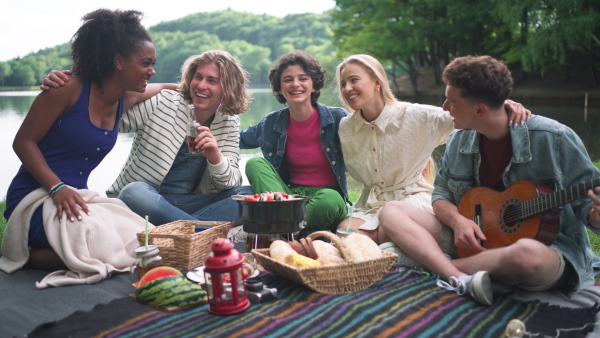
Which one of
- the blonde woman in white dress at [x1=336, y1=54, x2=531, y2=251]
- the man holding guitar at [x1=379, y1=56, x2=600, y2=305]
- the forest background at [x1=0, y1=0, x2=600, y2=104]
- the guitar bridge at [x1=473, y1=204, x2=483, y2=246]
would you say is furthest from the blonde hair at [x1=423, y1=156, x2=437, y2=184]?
the forest background at [x1=0, y1=0, x2=600, y2=104]

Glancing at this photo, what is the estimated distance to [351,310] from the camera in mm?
2695

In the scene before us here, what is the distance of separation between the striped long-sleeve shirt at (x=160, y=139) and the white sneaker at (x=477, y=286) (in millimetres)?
1961

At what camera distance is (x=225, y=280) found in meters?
2.81

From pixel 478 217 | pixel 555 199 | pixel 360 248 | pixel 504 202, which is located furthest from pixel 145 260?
pixel 555 199

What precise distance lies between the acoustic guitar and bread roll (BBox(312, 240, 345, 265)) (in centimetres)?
76

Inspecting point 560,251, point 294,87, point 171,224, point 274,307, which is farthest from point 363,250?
point 294,87

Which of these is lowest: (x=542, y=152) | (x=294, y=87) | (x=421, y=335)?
(x=421, y=335)

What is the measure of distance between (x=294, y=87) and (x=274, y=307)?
2123 mm

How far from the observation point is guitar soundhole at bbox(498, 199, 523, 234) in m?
3.02

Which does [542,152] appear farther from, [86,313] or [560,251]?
[86,313]

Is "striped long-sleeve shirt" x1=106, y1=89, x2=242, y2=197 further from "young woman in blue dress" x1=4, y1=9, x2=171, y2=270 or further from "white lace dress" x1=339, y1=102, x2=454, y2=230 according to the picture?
"white lace dress" x1=339, y1=102, x2=454, y2=230

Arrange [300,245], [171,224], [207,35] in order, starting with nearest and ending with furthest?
1. [300,245]
2. [171,224]
3. [207,35]

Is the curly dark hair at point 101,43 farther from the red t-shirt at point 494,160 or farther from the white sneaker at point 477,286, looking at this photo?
the white sneaker at point 477,286

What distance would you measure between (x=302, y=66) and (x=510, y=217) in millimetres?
2116
